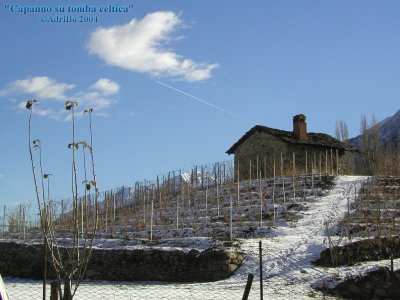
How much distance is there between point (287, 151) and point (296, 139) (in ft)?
3.93

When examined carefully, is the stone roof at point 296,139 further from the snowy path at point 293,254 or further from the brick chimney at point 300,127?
the snowy path at point 293,254

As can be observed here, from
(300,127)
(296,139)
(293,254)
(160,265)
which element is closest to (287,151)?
(296,139)

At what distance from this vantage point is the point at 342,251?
1234cm

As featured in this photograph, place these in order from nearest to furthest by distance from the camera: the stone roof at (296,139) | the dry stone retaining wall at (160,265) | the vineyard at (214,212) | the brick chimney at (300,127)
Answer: the dry stone retaining wall at (160,265)
the vineyard at (214,212)
the stone roof at (296,139)
the brick chimney at (300,127)

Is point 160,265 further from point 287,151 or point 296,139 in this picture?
point 296,139

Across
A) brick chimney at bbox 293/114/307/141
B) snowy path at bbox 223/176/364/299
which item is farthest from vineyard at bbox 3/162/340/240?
brick chimney at bbox 293/114/307/141

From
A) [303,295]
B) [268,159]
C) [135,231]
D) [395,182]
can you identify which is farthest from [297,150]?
[303,295]

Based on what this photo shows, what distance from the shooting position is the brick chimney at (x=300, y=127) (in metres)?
30.4

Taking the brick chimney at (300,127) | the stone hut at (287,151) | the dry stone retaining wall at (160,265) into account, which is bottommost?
the dry stone retaining wall at (160,265)

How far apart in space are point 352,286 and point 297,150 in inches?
759

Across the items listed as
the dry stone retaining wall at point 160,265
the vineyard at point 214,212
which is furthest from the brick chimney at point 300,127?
the dry stone retaining wall at point 160,265

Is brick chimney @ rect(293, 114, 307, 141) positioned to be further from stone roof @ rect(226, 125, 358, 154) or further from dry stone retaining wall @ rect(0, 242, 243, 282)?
dry stone retaining wall @ rect(0, 242, 243, 282)

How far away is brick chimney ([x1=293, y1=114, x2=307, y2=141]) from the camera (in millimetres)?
30359

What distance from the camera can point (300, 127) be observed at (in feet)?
101
